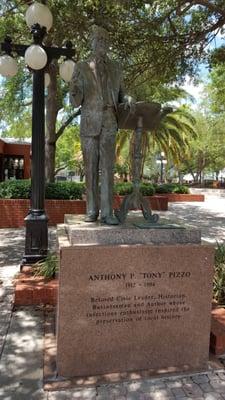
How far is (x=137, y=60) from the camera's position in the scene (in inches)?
400

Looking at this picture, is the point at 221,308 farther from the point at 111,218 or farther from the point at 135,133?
the point at 135,133

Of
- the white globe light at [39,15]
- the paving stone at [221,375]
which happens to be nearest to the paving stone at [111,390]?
the paving stone at [221,375]

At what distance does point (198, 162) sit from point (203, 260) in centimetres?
5076

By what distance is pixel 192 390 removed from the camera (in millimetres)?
3365

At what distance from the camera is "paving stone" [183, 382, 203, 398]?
330 centimetres

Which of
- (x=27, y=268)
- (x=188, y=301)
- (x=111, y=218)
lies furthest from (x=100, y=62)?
(x=27, y=268)

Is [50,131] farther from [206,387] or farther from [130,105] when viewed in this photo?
[206,387]

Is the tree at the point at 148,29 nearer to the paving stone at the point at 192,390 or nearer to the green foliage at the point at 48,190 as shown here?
the green foliage at the point at 48,190

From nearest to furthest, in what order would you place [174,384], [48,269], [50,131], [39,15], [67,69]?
[174,384] < [48,269] < [39,15] < [67,69] < [50,131]

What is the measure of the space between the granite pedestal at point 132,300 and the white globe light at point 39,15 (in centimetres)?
417

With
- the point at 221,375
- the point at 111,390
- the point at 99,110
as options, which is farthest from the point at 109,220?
the point at 221,375

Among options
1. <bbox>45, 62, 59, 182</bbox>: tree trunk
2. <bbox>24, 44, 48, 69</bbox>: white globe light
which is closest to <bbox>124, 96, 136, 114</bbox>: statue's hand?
<bbox>24, 44, 48, 69</bbox>: white globe light

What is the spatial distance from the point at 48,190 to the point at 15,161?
12927mm

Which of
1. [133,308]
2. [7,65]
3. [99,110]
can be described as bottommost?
[133,308]
